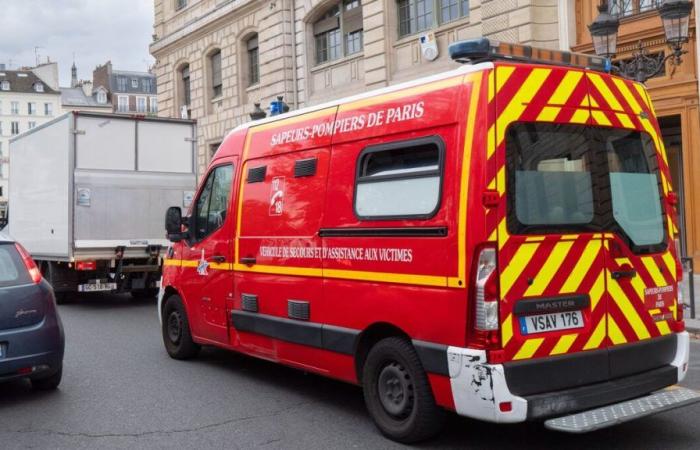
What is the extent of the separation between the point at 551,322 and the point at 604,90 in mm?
1641

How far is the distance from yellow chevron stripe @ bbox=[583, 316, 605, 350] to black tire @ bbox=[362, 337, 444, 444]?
3.38ft

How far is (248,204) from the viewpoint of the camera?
22.0 ft

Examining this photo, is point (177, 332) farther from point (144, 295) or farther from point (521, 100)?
point (144, 295)

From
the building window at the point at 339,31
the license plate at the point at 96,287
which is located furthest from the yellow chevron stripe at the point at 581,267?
the building window at the point at 339,31

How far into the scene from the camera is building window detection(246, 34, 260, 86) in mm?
25116

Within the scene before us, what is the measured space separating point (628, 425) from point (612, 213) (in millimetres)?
1586

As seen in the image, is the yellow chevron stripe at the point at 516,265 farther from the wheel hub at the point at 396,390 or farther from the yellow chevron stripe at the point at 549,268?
the wheel hub at the point at 396,390

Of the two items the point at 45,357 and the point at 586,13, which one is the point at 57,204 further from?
the point at 586,13

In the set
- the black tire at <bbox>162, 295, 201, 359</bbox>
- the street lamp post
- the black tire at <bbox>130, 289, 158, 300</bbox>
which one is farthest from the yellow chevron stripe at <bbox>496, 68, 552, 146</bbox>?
the black tire at <bbox>130, 289, 158, 300</bbox>

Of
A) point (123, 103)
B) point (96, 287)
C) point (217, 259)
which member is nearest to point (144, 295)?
point (96, 287)

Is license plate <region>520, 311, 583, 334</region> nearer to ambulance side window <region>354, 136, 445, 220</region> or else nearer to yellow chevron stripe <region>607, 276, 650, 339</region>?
yellow chevron stripe <region>607, 276, 650, 339</region>

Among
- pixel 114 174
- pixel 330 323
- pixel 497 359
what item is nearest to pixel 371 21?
pixel 114 174

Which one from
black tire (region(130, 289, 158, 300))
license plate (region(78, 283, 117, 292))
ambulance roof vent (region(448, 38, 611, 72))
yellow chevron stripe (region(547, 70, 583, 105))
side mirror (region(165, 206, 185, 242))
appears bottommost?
black tire (region(130, 289, 158, 300))

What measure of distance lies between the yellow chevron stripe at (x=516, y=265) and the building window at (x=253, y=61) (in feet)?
70.7
